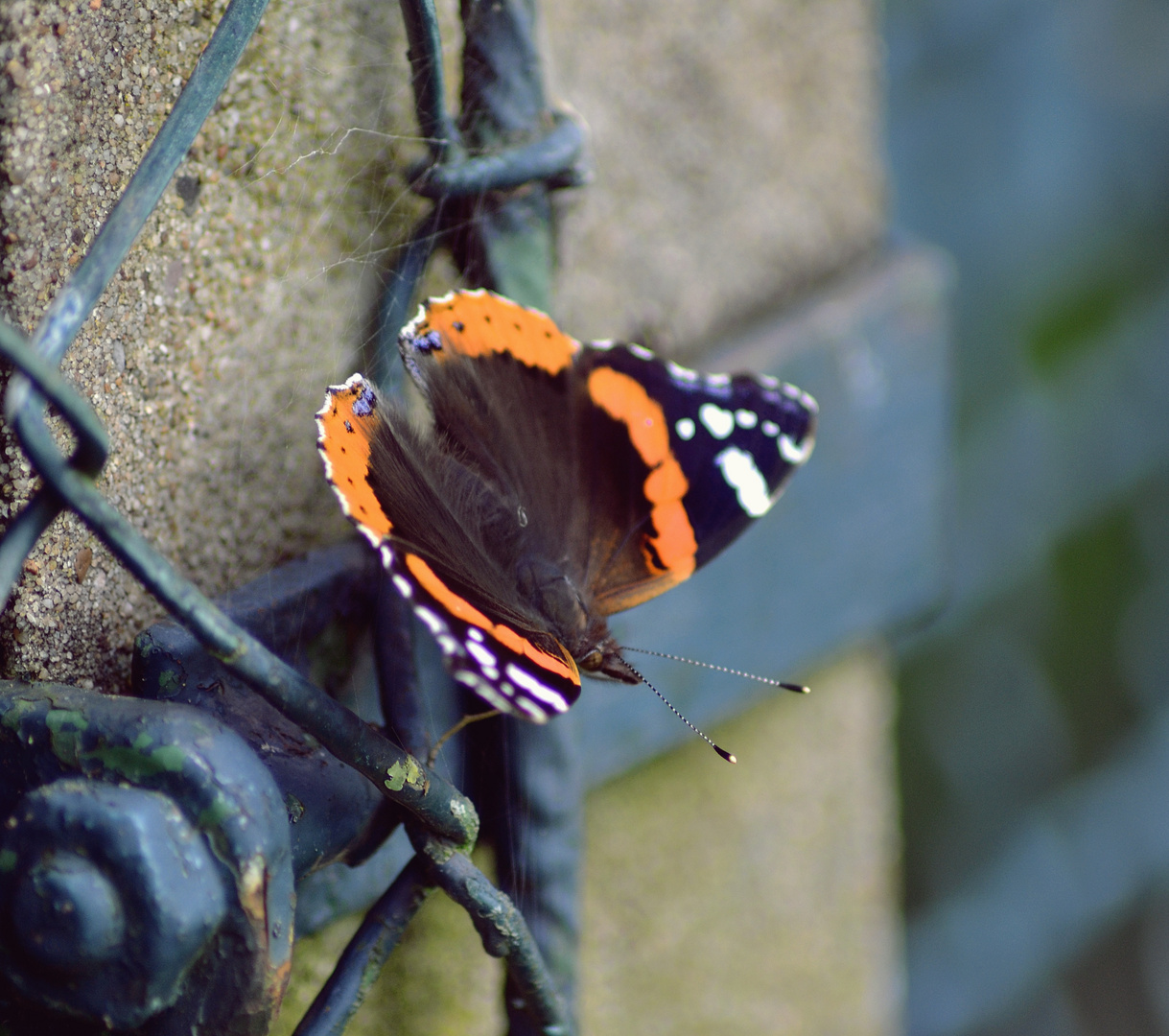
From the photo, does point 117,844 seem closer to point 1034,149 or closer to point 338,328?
point 338,328

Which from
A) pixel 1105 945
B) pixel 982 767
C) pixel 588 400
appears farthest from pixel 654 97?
pixel 1105 945

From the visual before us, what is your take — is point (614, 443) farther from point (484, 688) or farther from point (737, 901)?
point (737, 901)

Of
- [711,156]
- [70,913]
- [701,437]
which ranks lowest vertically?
[70,913]

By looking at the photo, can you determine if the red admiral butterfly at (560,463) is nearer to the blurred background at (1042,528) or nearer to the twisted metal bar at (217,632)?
the twisted metal bar at (217,632)

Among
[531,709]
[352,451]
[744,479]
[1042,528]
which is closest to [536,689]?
[531,709]

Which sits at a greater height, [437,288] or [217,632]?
[437,288]

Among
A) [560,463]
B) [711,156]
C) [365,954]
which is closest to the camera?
[365,954]
